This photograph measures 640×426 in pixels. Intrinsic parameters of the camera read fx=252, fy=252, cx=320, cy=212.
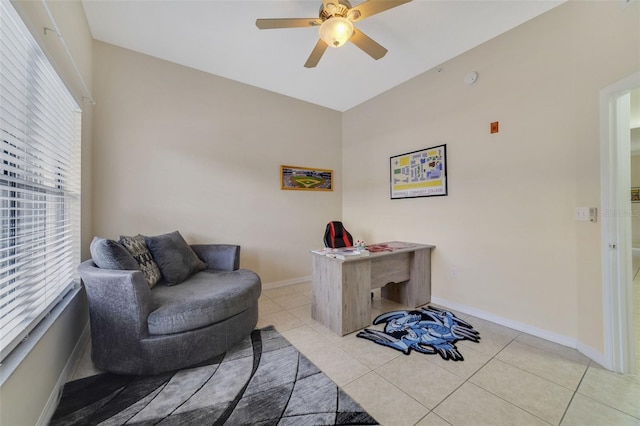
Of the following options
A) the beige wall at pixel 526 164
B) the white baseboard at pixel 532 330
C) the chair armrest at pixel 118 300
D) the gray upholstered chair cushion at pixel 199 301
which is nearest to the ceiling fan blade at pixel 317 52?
the beige wall at pixel 526 164

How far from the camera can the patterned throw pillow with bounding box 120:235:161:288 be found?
226 centimetres

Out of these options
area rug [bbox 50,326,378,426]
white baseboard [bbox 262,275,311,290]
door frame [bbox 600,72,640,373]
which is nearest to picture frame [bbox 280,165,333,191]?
white baseboard [bbox 262,275,311,290]

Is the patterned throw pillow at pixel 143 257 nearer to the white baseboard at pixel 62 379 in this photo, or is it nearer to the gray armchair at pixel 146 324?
the gray armchair at pixel 146 324

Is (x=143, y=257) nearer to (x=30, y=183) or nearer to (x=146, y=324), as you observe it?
(x=146, y=324)

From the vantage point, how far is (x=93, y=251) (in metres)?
1.93

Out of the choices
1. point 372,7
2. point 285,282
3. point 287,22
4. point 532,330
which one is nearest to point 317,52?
point 287,22

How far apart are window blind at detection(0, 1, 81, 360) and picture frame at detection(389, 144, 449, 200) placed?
3509 millimetres

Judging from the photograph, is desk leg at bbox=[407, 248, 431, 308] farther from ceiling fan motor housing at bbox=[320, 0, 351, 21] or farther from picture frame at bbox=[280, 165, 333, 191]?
ceiling fan motor housing at bbox=[320, 0, 351, 21]

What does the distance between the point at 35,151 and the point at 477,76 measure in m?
3.89

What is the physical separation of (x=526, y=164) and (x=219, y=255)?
339cm

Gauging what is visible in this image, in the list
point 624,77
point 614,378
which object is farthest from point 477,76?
point 614,378

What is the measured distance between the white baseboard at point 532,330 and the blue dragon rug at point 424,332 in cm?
20

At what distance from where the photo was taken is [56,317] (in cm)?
159

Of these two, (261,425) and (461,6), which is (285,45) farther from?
(261,425)
